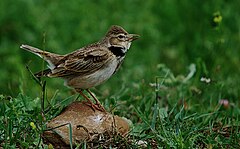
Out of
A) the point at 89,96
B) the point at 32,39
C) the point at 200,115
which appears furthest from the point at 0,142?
the point at 32,39

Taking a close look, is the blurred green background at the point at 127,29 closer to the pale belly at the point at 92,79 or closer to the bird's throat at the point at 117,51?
the bird's throat at the point at 117,51

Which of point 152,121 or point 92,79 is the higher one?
point 92,79

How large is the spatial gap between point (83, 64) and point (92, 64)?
0.30ft

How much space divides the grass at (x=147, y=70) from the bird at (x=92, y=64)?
268 mm

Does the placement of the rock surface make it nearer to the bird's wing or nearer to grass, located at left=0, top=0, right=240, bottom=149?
grass, located at left=0, top=0, right=240, bottom=149

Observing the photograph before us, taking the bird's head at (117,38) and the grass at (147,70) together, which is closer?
the grass at (147,70)

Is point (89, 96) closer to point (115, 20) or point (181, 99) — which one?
point (181, 99)

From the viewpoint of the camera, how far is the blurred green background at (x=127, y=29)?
11.5m

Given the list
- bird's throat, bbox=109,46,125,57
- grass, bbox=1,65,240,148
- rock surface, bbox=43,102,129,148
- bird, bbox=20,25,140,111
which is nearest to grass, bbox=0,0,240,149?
grass, bbox=1,65,240,148

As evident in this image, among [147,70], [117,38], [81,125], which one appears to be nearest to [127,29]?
[147,70]

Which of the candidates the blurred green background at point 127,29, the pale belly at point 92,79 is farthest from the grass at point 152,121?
the blurred green background at point 127,29

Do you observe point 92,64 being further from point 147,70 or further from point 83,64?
point 147,70

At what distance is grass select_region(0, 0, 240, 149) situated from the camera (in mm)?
7160

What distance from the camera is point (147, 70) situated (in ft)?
36.0
